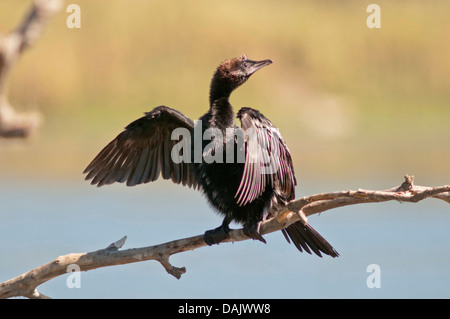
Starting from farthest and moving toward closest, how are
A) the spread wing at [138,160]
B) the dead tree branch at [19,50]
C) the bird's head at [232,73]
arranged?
the spread wing at [138,160] < the bird's head at [232,73] < the dead tree branch at [19,50]

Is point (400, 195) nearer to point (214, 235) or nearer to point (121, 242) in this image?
point (214, 235)

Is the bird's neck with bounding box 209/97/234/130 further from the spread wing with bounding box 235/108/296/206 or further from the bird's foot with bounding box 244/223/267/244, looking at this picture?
the bird's foot with bounding box 244/223/267/244

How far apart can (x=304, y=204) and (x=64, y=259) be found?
4.63ft

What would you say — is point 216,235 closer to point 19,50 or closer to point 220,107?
point 220,107

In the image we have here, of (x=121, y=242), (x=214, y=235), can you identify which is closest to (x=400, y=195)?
(x=214, y=235)

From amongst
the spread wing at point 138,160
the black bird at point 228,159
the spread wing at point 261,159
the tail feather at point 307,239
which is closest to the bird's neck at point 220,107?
the black bird at point 228,159

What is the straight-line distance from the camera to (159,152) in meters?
5.12

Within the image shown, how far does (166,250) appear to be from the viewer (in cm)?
405

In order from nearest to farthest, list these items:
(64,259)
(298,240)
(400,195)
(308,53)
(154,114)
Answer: (400,195) < (64,259) < (298,240) < (154,114) < (308,53)

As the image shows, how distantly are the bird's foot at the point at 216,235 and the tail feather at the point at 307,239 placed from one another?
0.37m

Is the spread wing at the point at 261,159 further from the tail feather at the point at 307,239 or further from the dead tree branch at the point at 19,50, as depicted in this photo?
the dead tree branch at the point at 19,50

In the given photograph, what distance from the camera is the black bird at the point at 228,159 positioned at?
4.14 metres

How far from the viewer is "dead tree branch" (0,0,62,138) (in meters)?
1.74

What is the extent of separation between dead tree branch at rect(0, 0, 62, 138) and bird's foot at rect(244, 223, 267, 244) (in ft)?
8.27
